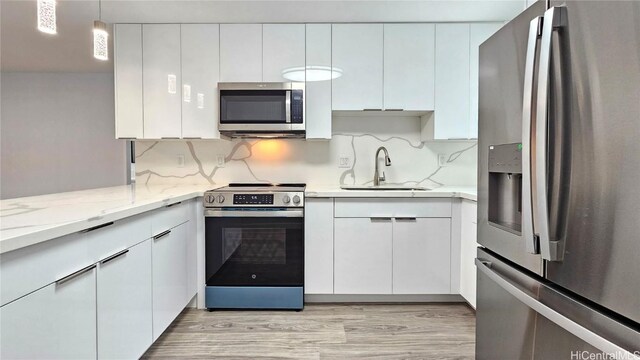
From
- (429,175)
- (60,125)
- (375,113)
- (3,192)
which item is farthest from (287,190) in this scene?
(3,192)

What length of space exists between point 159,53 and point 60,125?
2.81m

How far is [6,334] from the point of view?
96cm

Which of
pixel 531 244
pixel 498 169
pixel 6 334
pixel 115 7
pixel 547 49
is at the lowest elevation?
pixel 6 334

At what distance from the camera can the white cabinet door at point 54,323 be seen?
985 mm

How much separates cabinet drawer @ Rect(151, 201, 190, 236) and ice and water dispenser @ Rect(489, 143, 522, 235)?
1617 mm

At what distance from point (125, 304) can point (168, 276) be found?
49 cm

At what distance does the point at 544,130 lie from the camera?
882mm

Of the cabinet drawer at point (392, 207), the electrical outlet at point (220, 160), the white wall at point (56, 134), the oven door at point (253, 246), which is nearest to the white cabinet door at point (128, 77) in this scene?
the electrical outlet at point (220, 160)

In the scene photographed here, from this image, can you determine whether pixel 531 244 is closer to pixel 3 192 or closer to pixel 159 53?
pixel 159 53

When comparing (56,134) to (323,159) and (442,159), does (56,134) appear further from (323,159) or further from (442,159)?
(442,159)

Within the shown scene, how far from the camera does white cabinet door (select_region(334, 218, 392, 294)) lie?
8.61ft

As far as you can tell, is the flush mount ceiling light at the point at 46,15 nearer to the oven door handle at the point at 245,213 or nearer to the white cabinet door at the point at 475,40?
the oven door handle at the point at 245,213

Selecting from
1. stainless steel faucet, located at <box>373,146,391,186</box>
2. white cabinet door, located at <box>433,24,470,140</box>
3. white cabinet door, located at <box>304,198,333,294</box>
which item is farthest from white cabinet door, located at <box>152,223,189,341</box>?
A: white cabinet door, located at <box>433,24,470,140</box>

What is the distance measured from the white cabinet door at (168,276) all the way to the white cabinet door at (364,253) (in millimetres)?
1066
